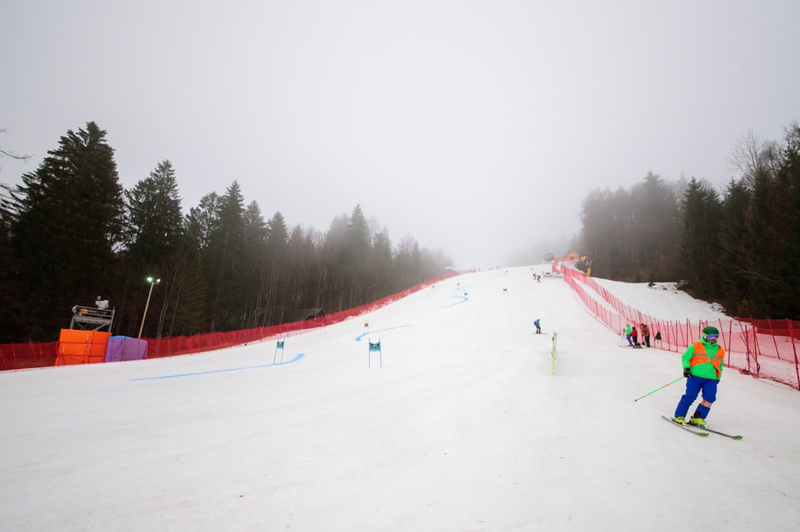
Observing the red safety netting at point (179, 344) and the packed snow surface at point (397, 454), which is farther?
the red safety netting at point (179, 344)

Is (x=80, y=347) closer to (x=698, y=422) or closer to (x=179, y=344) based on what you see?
(x=179, y=344)

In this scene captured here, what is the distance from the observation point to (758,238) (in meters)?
24.5

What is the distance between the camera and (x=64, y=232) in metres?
25.0

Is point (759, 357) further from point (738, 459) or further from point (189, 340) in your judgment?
point (189, 340)

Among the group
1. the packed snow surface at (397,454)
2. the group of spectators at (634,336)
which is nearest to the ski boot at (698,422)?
the packed snow surface at (397,454)

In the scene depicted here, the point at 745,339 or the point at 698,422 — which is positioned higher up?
the point at 745,339

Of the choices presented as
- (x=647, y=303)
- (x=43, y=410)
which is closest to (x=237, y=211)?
(x=43, y=410)

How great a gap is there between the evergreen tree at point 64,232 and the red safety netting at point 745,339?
3907 cm

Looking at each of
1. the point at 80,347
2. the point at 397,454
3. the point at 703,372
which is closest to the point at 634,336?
the point at 703,372

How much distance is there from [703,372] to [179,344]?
3106 cm

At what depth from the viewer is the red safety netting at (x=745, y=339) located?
1071 centimetres

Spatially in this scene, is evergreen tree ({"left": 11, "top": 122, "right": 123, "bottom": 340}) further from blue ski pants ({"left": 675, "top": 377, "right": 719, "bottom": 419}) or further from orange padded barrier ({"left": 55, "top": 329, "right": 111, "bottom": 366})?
blue ski pants ({"left": 675, "top": 377, "right": 719, "bottom": 419})

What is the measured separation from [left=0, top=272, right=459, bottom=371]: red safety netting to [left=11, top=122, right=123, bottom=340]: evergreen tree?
6.84 metres

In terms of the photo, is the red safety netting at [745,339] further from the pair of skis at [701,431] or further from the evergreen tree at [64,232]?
the evergreen tree at [64,232]
